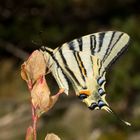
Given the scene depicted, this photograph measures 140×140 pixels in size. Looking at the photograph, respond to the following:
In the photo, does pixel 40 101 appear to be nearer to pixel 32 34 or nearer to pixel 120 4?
pixel 32 34

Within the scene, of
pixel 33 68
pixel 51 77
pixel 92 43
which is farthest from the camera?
pixel 51 77

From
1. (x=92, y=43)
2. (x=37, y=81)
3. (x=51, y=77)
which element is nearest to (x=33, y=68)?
(x=37, y=81)

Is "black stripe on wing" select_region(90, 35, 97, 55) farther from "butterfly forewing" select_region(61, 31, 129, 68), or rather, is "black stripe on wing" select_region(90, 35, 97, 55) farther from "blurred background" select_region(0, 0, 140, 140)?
"blurred background" select_region(0, 0, 140, 140)

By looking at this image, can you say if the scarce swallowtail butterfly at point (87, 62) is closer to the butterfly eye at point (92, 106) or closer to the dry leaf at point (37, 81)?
the butterfly eye at point (92, 106)

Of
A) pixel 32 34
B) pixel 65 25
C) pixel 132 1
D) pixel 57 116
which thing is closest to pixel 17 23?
pixel 32 34

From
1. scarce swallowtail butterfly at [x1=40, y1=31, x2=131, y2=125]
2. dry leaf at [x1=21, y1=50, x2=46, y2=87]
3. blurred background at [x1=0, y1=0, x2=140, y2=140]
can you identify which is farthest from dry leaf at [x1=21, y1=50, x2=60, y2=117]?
blurred background at [x1=0, y1=0, x2=140, y2=140]

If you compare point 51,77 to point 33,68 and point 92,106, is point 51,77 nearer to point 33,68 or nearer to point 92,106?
point 92,106

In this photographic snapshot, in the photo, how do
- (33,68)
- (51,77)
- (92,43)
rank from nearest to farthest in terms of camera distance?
1. (33,68)
2. (92,43)
3. (51,77)

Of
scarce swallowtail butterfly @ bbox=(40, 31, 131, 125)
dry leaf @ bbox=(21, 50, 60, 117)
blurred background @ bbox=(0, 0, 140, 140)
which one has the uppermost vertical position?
blurred background @ bbox=(0, 0, 140, 140)
